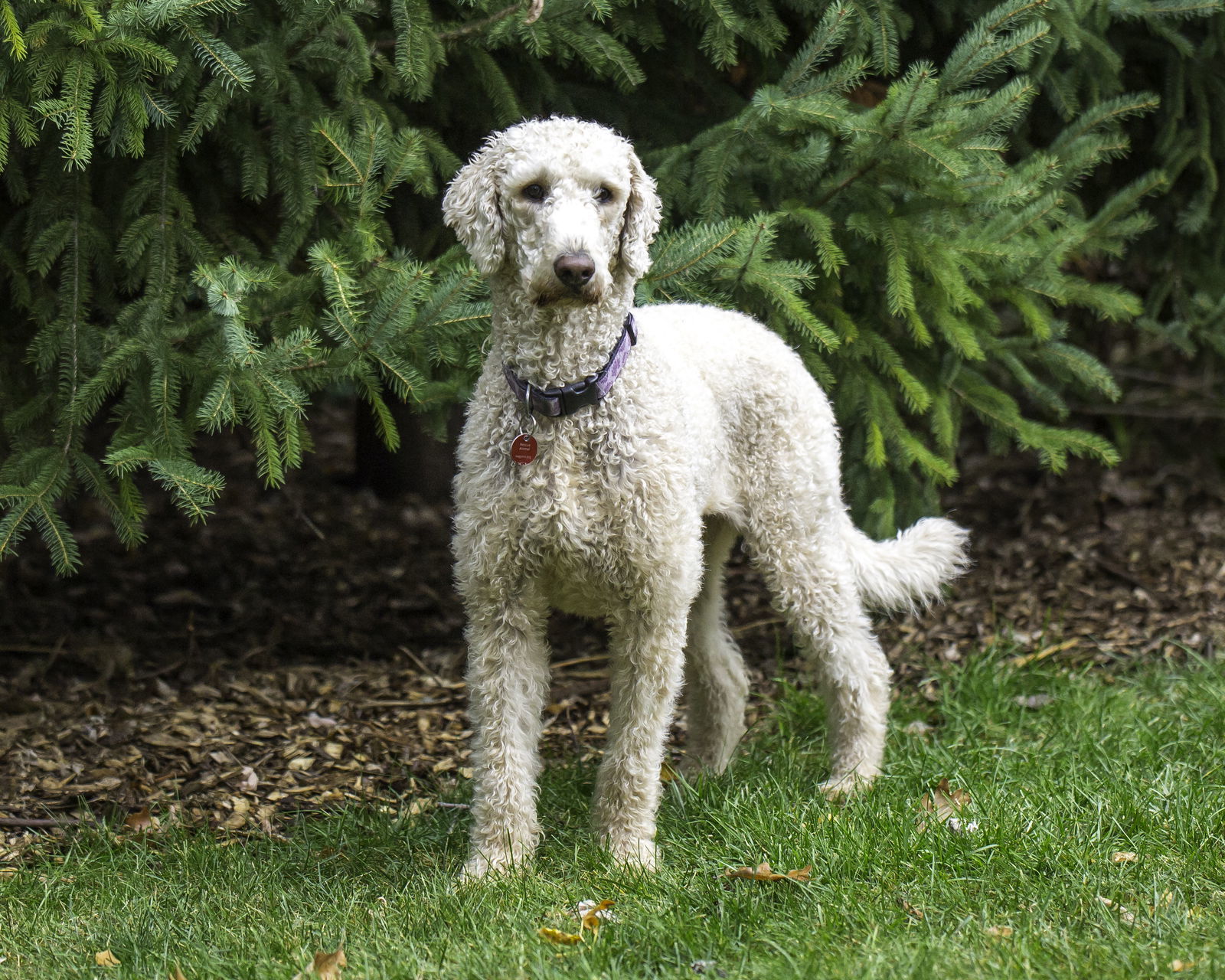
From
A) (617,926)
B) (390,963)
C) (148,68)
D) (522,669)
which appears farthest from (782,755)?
(148,68)

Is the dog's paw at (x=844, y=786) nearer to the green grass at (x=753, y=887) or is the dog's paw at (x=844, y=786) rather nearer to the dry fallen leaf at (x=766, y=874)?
the green grass at (x=753, y=887)

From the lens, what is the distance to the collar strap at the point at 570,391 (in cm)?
319

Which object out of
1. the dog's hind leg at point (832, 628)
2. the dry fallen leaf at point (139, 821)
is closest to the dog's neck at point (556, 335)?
the dog's hind leg at point (832, 628)

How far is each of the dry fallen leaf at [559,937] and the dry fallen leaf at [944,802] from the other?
0.96 m

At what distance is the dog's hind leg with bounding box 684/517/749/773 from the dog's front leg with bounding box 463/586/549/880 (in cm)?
89

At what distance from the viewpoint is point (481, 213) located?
3141 millimetres

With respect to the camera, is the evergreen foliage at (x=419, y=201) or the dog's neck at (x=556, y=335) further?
the evergreen foliage at (x=419, y=201)

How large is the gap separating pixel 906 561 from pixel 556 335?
Answer: 1638 millimetres

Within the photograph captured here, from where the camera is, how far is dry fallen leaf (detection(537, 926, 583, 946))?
9.16 feet

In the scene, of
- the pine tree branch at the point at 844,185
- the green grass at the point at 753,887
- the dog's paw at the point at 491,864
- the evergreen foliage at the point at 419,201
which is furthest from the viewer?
the pine tree branch at the point at 844,185

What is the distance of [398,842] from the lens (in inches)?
145

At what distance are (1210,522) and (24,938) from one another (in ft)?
18.8

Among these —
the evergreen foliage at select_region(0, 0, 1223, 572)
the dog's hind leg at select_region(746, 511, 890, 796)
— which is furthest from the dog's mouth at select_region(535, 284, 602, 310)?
the dog's hind leg at select_region(746, 511, 890, 796)

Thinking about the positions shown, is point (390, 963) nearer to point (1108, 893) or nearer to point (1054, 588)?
point (1108, 893)
